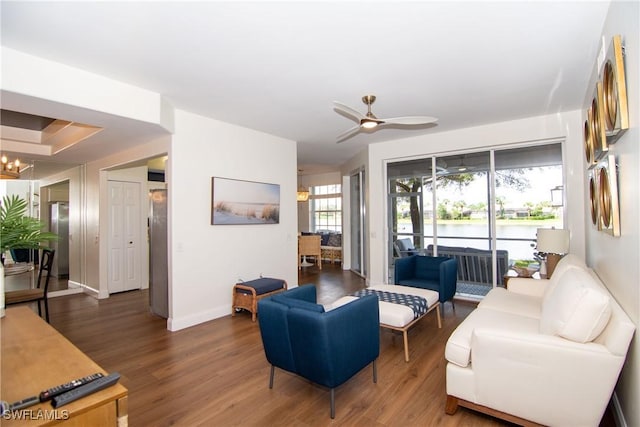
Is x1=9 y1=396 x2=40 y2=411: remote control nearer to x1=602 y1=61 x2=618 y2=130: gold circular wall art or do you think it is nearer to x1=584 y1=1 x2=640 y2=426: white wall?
x1=584 y1=1 x2=640 y2=426: white wall

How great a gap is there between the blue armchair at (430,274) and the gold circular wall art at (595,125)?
202 cm

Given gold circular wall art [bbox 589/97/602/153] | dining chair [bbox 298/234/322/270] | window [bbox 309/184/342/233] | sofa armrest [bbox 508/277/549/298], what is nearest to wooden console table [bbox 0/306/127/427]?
gold circular wall art [bbox 589/97/602/153]

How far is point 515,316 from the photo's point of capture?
2695 mm

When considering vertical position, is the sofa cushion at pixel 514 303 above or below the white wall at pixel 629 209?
below

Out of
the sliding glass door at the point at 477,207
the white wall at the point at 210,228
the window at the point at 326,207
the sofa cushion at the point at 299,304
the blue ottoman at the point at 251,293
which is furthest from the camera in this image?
the window at the point at 326,207

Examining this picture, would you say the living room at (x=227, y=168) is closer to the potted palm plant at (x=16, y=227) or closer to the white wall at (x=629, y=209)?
the white wall at (x=629, y=209)

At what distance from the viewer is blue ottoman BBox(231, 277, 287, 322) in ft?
13.9

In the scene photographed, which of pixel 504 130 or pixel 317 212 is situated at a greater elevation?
pixel 504 130

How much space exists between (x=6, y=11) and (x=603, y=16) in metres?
4.02

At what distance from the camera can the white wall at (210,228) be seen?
398 centimetres

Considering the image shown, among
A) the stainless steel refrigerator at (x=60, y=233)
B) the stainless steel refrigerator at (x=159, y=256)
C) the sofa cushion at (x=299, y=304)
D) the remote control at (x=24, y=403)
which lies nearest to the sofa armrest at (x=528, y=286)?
the sofa cushion at (x=299, y=304)

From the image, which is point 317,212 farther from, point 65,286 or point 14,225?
point 14,225

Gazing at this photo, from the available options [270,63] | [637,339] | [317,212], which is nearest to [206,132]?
[270,63]

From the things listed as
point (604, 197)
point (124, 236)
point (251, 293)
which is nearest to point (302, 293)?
point (251, 293)
